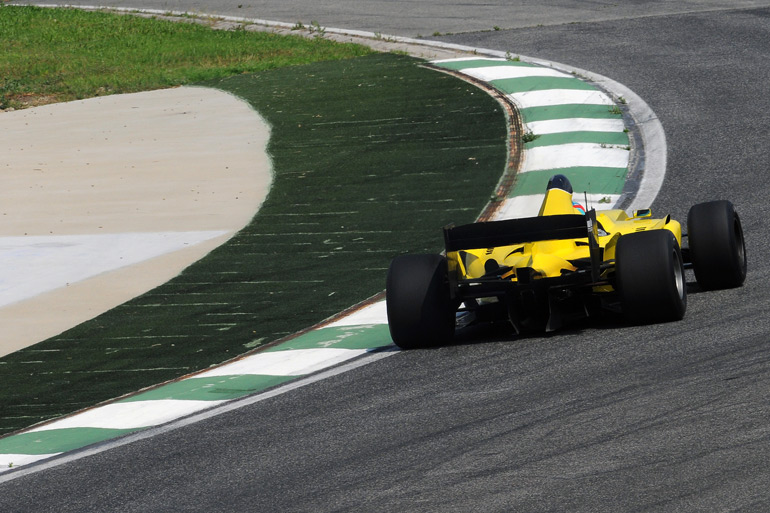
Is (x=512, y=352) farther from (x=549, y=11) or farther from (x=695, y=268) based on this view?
(x=549, y=11)

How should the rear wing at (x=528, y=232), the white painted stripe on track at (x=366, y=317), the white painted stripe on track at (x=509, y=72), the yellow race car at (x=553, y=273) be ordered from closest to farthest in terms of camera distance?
the yellow race car at (x=553, y=273), the rear wing at (x=528, y=232), the white painted stripe on track at (x=366, y=317), the white painted stripe on track at (x=509, y=72)

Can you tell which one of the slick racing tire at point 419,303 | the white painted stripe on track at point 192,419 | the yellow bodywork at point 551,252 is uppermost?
the yellow bodywork at point 551,252

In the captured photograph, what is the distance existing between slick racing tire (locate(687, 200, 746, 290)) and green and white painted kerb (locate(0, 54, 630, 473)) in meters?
2.10

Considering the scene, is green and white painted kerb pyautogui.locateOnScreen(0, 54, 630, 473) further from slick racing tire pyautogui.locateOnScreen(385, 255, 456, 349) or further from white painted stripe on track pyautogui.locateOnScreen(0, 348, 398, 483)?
slick racing tire pyautogui.locateOnScreen(385, 255, 456, 349)

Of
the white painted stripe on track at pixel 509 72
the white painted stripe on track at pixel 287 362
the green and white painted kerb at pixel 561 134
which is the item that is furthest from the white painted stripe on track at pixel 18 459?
the white painted stripe on track at pixel 509 72

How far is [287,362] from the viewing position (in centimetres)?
840

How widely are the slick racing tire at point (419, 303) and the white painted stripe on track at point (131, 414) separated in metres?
1.23

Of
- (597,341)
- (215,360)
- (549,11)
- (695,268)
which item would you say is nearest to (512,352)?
(597,341)

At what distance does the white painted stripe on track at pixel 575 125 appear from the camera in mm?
13974

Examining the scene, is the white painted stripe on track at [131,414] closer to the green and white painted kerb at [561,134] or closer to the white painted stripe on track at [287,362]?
the white painted stripe on track at [287,362]

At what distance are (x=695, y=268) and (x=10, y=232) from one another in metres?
7.08

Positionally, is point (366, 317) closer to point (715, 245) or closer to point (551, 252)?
point (551, 252)

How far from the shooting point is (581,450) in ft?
18.6

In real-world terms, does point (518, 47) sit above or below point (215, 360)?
above
